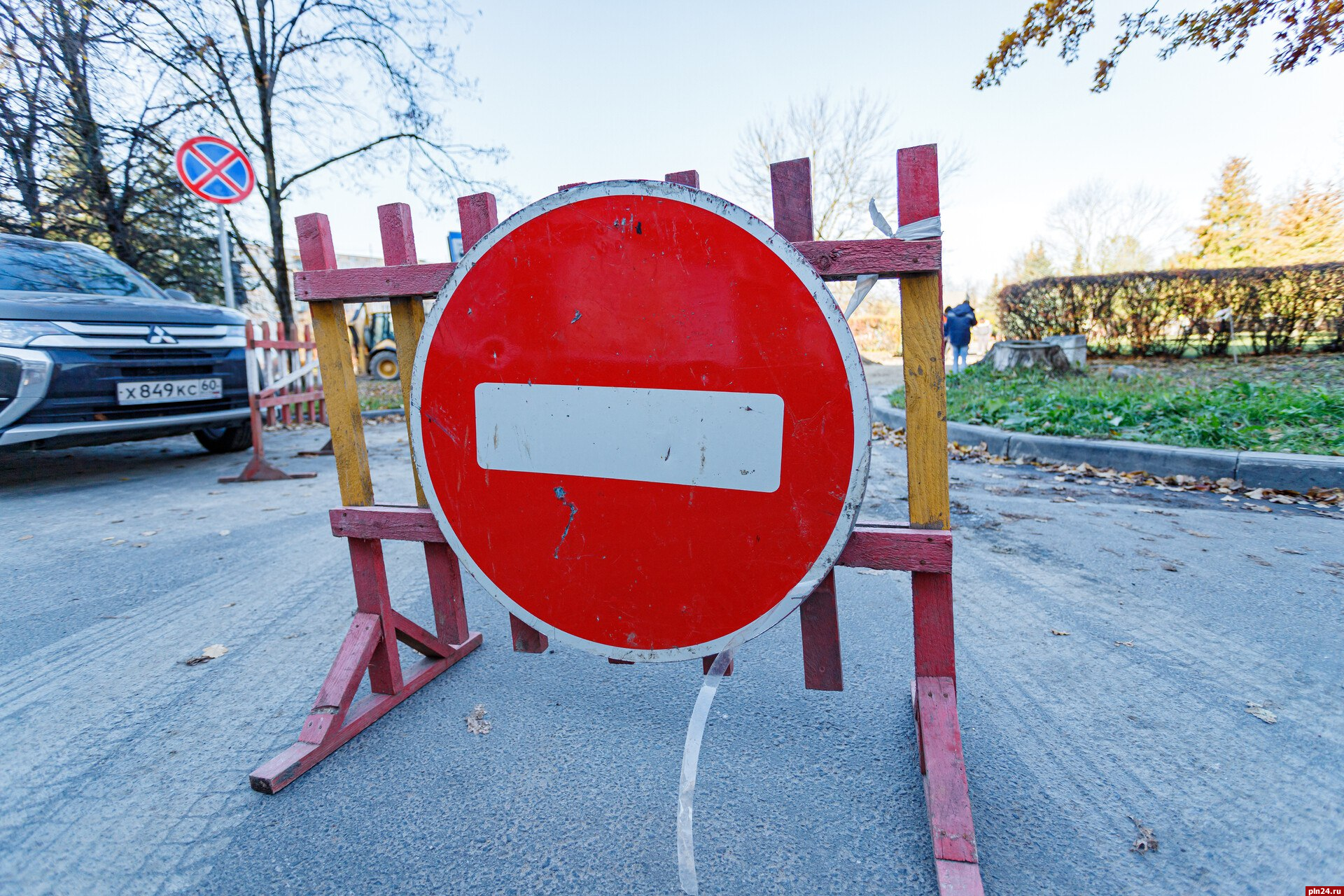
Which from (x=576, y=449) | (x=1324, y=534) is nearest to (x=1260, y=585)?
(x=1324, y=534)

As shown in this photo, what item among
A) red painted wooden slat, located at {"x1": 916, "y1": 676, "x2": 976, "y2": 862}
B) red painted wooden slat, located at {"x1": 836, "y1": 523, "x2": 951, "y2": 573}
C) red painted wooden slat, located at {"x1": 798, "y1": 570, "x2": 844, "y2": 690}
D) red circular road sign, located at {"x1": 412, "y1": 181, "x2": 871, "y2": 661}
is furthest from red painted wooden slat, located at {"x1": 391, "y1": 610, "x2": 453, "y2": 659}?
red painted wooden slat, located at {"x1": 916, "y1": 676, "x2": 976, "y2": 862}

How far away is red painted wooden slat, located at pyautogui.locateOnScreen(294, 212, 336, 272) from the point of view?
1784 mm

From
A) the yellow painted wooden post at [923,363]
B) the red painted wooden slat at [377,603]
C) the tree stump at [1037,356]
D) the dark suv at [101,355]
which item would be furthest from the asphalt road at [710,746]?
the tree stump at [1037,356]

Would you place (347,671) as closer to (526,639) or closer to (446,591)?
(446,591)

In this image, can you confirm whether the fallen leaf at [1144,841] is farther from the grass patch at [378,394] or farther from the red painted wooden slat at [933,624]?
the grass patch at [378,394]

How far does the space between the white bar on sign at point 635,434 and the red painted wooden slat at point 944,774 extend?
0.64 meters

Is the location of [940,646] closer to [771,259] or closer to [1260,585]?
[771,259]

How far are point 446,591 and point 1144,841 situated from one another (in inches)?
75.2

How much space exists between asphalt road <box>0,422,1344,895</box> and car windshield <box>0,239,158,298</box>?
10.9 feet

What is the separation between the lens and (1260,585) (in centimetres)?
271

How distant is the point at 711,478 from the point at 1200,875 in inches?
48.6

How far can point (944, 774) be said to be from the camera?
4.56 feet

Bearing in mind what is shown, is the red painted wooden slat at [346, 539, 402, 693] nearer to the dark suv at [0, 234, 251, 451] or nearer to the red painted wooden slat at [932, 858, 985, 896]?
the red painted wooden slat at [932, 858, 985, 896]

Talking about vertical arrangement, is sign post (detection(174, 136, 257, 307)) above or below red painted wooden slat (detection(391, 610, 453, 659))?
above
